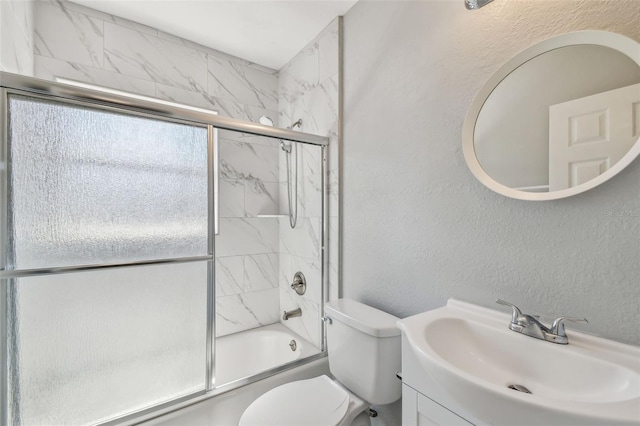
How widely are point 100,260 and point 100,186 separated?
30 centimetres

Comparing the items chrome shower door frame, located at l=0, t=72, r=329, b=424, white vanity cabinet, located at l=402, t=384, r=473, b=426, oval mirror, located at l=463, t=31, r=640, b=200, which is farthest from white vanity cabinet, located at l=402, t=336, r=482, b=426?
chrome shower door frame, located at l=0, t=72, r=329, b=424

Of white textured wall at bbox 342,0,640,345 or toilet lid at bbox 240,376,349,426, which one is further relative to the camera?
toilet lid at bbox 240,376,349,426

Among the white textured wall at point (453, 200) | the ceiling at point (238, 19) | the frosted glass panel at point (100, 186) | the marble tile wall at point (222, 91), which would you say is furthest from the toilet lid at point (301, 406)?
the ceiling at point (238, 19)

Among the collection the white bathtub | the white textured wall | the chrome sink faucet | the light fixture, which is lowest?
the white bathtub

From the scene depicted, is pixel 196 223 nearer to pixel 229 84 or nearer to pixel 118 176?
pixel 118 176

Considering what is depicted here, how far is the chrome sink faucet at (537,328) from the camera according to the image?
0.81 meters

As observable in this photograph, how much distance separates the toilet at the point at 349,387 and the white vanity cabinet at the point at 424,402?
0.85ft

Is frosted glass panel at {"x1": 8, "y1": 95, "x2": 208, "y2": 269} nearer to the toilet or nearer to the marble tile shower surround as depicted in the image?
the toilet

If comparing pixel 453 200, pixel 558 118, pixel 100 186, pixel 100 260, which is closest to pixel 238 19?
pixel 100 186

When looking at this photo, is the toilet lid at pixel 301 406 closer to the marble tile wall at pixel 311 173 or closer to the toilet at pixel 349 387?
the toilet at pixel 349 387

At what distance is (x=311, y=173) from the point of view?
2.05 metres

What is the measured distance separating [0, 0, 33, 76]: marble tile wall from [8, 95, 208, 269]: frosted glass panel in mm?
399

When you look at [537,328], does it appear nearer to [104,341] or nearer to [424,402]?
[424,402]

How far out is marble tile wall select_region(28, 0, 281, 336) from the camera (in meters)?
1.68
